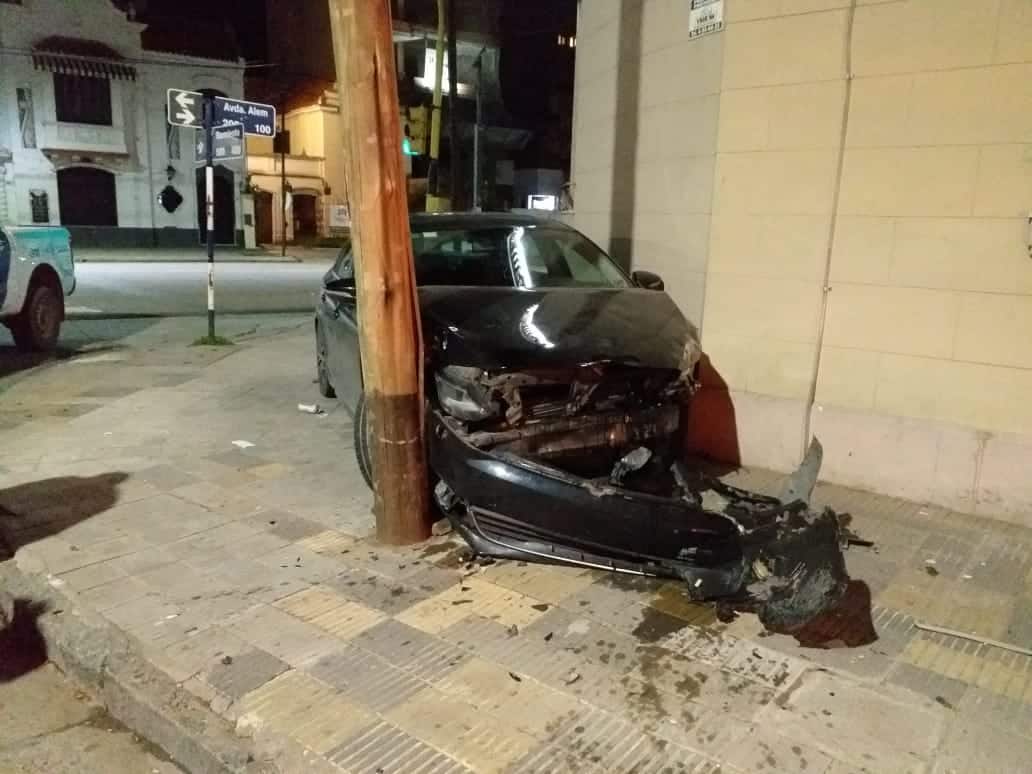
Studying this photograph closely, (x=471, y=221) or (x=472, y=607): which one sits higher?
(x=471, y=221)

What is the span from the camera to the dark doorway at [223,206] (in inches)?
1328

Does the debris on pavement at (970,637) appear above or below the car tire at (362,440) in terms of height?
below

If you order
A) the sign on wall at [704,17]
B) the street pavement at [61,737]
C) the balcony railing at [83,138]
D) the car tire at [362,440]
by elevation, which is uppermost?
the balcony railing at [83,138]

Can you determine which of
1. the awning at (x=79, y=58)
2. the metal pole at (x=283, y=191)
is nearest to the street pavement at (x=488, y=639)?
the metal pole at (x=283, y=191)

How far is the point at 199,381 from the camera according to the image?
→ 8.23 m

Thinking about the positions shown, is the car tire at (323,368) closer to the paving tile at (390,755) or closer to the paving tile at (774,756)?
the paving tile at (390,755)

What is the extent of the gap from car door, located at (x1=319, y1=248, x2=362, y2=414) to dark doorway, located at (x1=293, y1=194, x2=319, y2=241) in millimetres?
33169

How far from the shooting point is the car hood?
392 centimetres

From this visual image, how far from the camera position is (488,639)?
11.0 feet

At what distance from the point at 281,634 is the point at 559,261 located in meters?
3.21

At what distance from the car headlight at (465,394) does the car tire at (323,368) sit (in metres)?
3.13

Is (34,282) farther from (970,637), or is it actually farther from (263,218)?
(263,218)

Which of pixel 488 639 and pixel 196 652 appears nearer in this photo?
pixel 196 652

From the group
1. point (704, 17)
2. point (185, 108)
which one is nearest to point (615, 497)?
point (704, 17)
